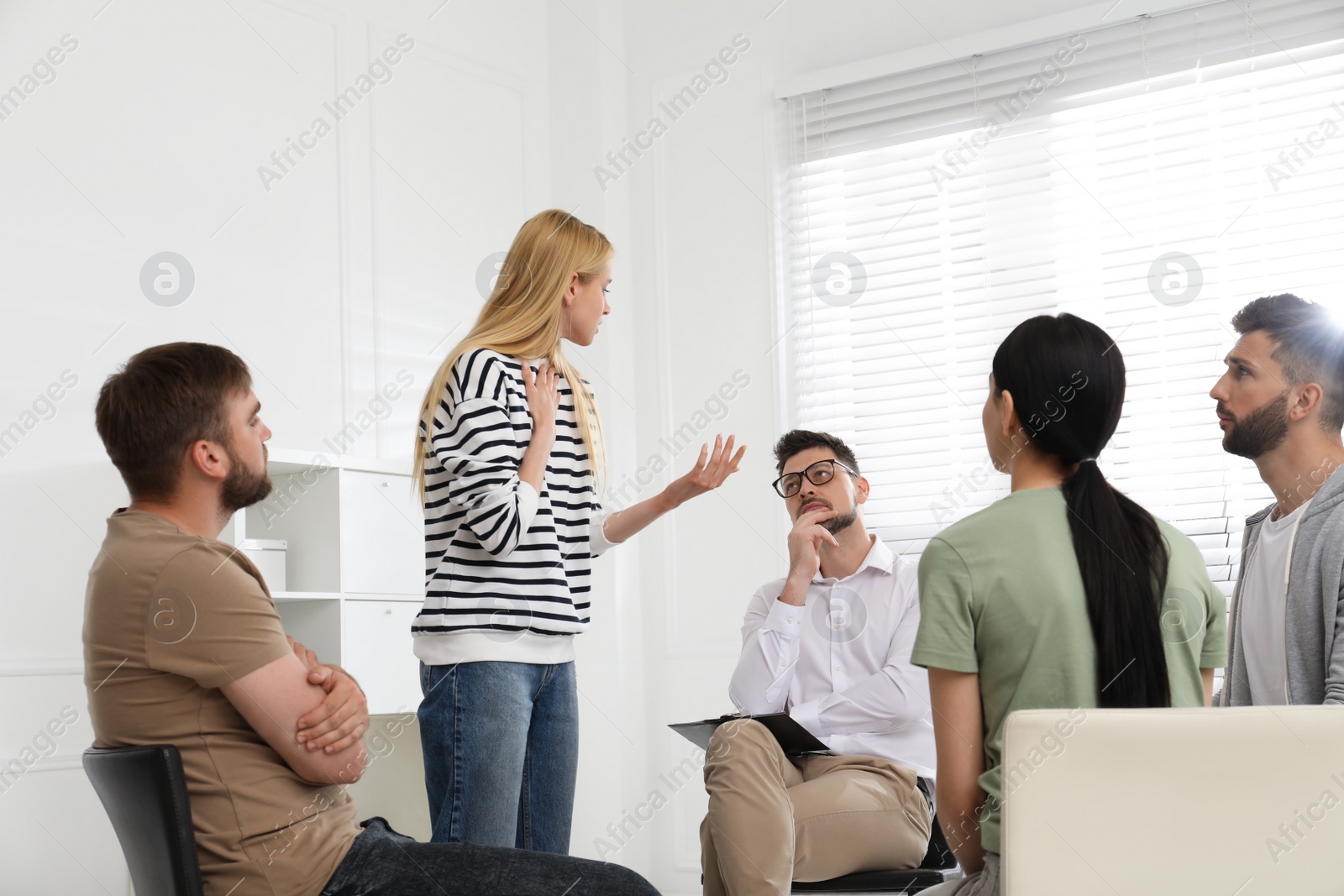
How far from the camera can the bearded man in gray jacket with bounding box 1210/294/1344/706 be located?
1.94 meters

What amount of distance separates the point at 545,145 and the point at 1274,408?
11.1ft

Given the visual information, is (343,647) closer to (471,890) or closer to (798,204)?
(471,890)

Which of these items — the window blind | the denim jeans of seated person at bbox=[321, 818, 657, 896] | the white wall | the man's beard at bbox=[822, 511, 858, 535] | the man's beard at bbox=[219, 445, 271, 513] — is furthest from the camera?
the window blind

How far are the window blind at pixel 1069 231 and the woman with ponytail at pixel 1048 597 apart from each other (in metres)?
2.48

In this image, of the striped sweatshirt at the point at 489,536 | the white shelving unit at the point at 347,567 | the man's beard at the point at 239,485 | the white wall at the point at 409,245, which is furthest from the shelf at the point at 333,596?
the man's beard at the point at 239,485

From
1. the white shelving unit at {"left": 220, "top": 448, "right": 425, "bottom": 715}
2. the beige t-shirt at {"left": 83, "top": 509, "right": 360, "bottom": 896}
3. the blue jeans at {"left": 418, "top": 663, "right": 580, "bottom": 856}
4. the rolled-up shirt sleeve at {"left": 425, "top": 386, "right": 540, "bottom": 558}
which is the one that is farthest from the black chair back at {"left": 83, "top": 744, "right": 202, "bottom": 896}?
the white shelving unit at {"left": 220, "top": 448, "right": 425, "bottom": 715}

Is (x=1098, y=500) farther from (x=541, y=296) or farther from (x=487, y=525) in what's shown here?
(x=541, y=296)

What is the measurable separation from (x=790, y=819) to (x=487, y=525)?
0.85 meters

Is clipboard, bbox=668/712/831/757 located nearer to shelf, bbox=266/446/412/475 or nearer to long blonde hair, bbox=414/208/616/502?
long blonde hair, bbox=414/208/616/502

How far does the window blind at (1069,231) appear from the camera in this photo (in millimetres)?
3721

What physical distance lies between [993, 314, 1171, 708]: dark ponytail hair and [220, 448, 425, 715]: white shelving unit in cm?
217

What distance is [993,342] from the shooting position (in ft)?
13.6

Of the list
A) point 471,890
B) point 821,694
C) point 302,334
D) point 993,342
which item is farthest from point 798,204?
point 471,890

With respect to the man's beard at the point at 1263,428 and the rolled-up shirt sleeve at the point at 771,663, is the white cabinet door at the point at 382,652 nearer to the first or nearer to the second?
the rolled-up shirt sleeve at the point at 771,663
